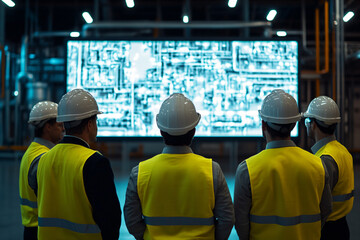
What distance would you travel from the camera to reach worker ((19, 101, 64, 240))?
7.29 ft

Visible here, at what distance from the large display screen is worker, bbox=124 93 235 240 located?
11.7 ft

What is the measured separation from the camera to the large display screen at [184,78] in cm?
525

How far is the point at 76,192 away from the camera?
5.48ft

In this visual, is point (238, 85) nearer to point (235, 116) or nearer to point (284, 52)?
point (235, 116)

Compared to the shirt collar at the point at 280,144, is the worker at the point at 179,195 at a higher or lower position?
lower

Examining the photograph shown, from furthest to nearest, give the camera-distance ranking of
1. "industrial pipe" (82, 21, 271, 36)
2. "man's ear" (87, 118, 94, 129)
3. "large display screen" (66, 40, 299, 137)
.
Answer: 1. "industrial pipe" (82, 21, 271, 36)
2. "large display screen" (66, 40, 299, 137)
3. "man's ear" (87, 118, 94, 129)

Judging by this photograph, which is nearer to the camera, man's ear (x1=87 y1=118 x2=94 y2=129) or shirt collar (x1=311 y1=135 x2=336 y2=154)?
man's ear (x1=87 y1=118 x2=94 y2=129)

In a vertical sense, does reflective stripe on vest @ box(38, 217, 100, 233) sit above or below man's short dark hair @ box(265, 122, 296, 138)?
below

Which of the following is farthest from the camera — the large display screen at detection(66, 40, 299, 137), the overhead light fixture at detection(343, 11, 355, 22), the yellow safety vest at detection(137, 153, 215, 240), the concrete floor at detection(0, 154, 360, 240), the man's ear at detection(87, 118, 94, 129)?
the overhead light fixture at detection(343, 11, 355, 22)

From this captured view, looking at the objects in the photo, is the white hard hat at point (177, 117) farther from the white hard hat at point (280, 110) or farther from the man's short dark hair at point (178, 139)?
the white hard hat at point (280, 110)

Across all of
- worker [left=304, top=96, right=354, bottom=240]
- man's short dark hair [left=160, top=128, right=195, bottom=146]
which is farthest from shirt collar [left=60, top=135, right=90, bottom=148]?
worker [left=304, top=96, right=354, bottom=240]

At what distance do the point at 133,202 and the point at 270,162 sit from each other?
71 cm

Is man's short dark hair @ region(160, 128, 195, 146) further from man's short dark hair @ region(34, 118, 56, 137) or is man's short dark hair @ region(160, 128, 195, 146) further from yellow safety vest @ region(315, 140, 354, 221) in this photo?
man's short dark hair @ region(34, 118, 56, 137)

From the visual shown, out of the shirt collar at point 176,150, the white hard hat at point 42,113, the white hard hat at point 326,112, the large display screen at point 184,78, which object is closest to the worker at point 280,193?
the shirt collar at point 176,150
